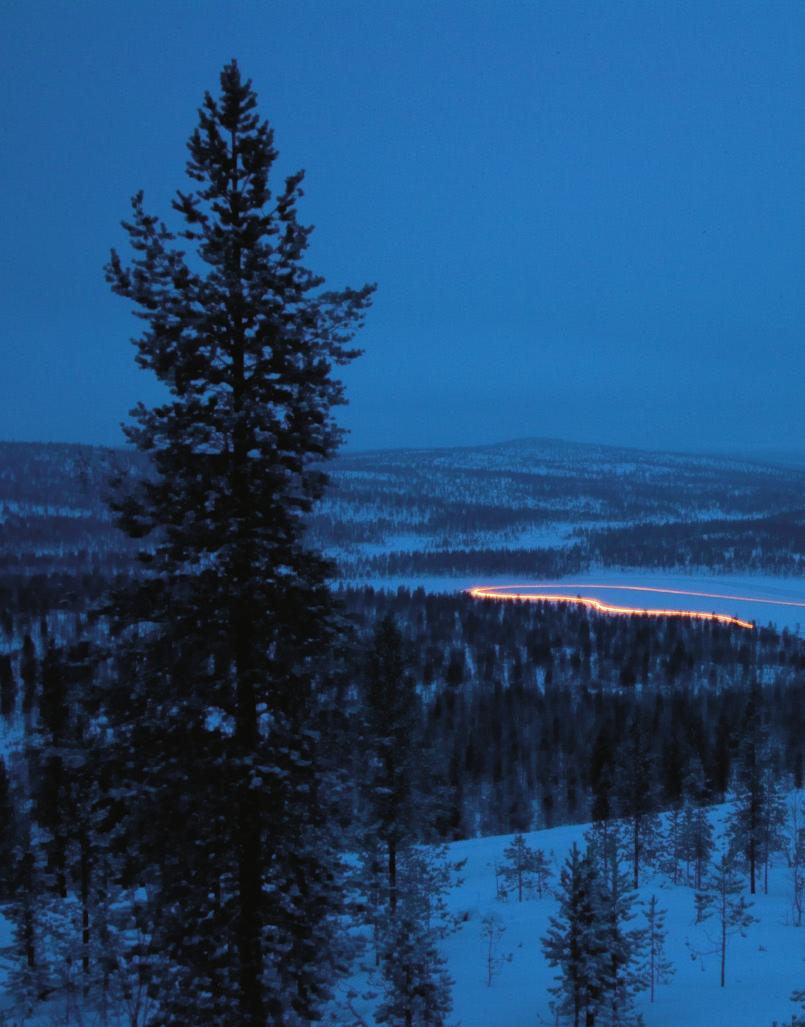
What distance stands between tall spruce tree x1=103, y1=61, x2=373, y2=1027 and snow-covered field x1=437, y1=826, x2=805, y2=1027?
14830 mm

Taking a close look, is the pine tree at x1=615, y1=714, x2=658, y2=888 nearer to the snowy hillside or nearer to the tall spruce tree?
the snowy hillside

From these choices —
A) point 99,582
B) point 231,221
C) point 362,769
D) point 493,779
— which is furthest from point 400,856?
point 99,582

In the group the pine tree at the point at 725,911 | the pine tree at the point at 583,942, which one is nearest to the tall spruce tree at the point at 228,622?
the pine tree at the point at 583,942

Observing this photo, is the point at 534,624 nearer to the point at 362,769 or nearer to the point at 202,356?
the point at 362,769

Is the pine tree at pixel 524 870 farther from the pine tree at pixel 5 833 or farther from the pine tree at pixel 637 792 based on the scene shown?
the pine tree at pixel 5 833

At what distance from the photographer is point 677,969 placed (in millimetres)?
25750

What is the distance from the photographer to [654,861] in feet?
147

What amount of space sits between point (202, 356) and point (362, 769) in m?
17.5

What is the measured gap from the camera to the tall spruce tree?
9016 millimetres

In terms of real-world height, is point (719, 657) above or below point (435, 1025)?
below

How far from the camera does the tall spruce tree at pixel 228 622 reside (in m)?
9.02

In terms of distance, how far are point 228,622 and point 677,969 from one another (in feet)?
83.9

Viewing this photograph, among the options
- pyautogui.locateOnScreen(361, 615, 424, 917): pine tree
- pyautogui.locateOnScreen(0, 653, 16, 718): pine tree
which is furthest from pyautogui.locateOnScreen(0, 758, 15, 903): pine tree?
pyautogui.locateOnScreen(0, 653, 16, 718): pine tree

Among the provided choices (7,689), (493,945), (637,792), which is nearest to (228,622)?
(493,945)
